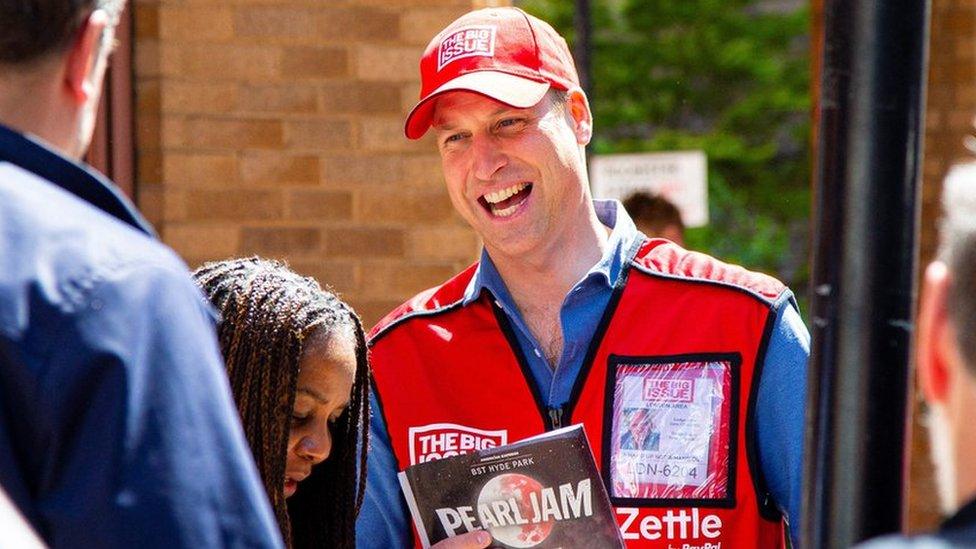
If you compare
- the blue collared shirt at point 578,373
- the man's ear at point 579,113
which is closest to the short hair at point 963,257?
the blue collared shirt at point 578,373

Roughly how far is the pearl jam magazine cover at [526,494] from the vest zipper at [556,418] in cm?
17

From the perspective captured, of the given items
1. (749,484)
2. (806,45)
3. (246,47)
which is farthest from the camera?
(806,45)

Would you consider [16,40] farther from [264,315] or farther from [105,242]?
[264,315]

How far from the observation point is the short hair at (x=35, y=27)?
1625 mm

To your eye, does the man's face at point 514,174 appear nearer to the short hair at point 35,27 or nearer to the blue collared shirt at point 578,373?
the blue collared shirt at point 578,373

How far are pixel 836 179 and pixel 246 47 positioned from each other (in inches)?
114

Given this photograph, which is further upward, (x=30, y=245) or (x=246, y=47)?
(x=246, y=47)

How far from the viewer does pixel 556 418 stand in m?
3.02

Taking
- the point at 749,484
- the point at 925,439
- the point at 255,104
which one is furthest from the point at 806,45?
the point at 749,484

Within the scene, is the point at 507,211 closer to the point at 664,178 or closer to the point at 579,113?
the point at 579,113

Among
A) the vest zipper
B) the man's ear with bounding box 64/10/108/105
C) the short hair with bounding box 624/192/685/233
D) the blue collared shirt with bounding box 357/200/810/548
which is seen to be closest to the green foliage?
the short hair with bounding box 624/192/685/233

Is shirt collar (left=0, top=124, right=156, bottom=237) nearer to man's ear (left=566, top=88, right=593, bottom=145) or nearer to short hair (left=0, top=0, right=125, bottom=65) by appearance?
short hair (left=0, top=0, right=125, bottom=65)

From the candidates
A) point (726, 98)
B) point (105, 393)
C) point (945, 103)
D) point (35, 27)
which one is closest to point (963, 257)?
point (105, 393)

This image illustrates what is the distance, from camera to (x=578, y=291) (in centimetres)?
312
